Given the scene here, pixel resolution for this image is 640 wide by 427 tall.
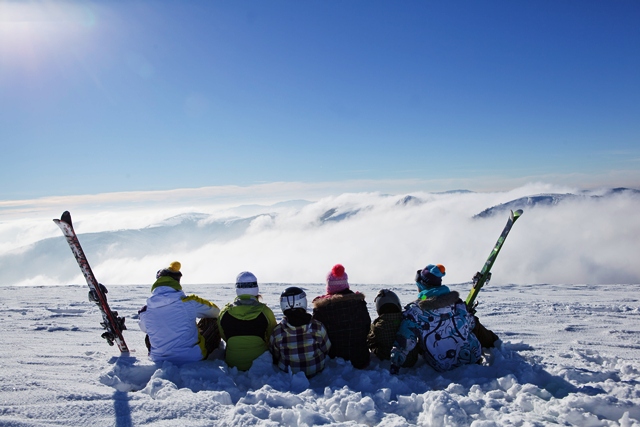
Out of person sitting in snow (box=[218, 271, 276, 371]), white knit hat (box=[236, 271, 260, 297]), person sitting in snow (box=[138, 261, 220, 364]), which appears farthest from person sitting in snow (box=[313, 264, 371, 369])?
person sitting in snow (box=[138, 261, 220, 364])

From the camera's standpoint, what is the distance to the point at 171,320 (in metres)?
4.20

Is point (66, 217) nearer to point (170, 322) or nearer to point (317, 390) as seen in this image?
point (170, 322)

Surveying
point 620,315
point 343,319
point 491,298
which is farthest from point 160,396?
point 491,298

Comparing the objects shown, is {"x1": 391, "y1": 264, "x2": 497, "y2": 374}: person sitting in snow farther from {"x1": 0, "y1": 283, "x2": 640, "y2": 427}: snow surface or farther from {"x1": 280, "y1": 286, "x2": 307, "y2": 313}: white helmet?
{"x1": 280, "y1": 286, "x2": 307, "y2": 313}: white helmet

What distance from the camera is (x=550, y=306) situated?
907 cm

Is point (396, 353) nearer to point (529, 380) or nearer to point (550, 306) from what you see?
point (529, 380)

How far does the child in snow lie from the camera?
4.12 metres

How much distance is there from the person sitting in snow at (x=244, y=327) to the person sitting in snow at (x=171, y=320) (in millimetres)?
369

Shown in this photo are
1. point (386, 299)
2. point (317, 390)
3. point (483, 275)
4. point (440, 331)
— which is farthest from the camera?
point (483, 275)

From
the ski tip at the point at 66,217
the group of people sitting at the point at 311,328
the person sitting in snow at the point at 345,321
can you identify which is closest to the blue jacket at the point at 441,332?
the group of people sitting at the point at 311,328

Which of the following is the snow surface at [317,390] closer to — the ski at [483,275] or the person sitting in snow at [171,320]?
the person sitting in snow at [171,320]

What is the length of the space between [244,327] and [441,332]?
2.24m

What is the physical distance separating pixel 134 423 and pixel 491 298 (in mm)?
10625

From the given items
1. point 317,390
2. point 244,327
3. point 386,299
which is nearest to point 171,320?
point 244,327
